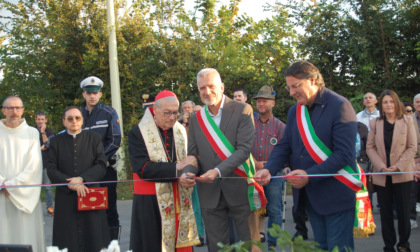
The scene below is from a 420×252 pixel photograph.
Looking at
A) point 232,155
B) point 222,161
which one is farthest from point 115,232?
point 232,155

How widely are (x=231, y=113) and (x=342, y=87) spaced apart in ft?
31.8

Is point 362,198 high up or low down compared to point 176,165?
down

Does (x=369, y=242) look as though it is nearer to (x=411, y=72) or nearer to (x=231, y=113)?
(x=231, y=113)

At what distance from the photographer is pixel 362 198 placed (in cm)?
441

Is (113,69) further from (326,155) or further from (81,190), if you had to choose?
(326,155)

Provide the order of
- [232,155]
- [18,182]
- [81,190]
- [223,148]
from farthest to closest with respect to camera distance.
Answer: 1. [18,182]
2. [81,190]
3. [223,148]
4. [232,155]

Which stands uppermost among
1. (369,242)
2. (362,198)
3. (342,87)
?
(342,87)

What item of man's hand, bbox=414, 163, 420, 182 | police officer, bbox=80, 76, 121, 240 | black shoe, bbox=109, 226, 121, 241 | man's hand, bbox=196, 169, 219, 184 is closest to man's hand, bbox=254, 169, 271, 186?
man's hand, bbox=196, 169, 219, 184

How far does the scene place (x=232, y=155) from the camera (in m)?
4.64

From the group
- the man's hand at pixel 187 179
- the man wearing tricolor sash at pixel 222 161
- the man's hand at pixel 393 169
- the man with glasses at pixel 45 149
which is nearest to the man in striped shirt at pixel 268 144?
the man's hand at pixel 393 169

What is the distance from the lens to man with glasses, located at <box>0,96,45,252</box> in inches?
235

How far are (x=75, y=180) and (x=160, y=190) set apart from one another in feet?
4.13

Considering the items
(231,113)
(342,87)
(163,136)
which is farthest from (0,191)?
(342,87)

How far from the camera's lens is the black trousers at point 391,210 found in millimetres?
5977
